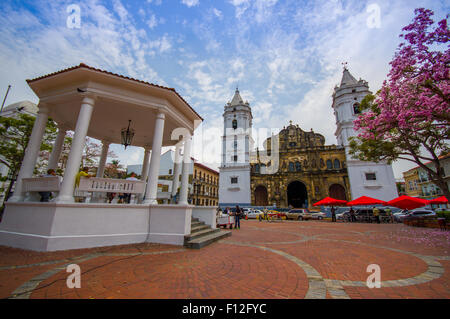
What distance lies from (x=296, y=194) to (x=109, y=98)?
1478 inches

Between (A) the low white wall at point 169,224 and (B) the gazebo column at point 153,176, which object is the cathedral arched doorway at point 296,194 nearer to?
(A) the low white wall at point 169,224

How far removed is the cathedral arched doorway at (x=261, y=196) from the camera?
36.0 metres

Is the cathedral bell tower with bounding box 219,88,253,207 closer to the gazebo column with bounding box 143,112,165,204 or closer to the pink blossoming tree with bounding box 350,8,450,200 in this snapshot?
the pink blossoming tree with bounding box 350,8,450,200

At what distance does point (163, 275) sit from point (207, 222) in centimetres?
531

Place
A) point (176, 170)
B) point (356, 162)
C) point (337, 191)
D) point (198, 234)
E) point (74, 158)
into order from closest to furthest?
1. point (74, 158)
2. point (198, 234)
3. point (176, 170)
4. point (356, 162)
5. point (337, 191)

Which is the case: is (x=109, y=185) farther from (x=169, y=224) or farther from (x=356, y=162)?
(x=356, y=162)

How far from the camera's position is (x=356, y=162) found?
30.9 m

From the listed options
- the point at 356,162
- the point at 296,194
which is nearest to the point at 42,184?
the point at 356,162

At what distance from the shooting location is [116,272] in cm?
363

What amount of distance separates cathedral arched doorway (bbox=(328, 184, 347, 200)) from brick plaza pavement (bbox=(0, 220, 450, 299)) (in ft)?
98.7

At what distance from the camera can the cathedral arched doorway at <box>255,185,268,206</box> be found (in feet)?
118

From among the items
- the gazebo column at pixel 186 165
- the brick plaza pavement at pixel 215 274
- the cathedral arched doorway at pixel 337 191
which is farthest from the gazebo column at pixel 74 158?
the cathedral arched doorway at pixel 337 191
